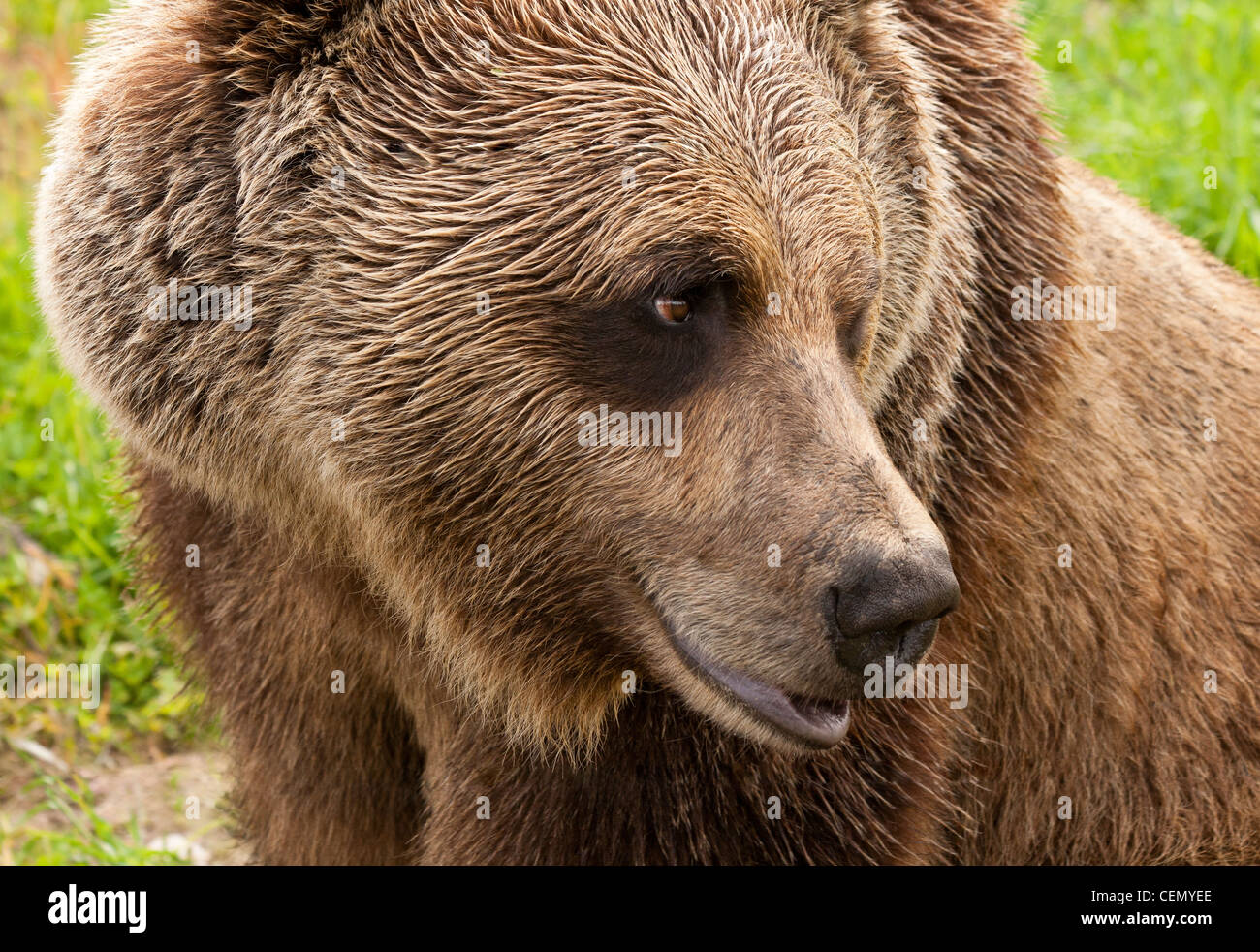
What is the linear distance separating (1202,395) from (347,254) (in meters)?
2.77

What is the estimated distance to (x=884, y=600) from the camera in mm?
3129

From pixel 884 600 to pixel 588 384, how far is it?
796mm

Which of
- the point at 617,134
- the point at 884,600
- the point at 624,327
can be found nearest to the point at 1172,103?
the point at 617,134

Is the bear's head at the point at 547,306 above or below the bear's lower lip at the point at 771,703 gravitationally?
above

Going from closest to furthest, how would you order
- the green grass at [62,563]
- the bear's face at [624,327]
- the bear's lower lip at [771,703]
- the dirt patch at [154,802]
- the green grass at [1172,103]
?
the bear's face at [624,327], the bear's lower lip at [771,703], the dirt patch at [154,802], the green grass at [62,563], the green grass at [1172,103]

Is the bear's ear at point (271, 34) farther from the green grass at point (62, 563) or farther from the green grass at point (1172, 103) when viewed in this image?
the green grass at point (1172, 103)

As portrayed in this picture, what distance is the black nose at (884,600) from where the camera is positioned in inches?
123

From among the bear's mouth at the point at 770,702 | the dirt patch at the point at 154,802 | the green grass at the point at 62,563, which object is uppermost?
the bear's mouth at the point at 770,702

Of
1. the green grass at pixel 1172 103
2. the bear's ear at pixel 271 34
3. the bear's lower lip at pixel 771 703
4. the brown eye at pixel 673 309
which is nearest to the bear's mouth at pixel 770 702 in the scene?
the bear's lower lip at pixel 771 703

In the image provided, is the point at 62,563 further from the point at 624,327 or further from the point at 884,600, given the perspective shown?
the point at 884,600

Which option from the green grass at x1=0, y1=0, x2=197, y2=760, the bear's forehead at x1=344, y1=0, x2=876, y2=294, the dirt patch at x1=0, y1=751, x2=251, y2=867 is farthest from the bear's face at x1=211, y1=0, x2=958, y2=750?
the dirt patch at x1=0, y1=751, x2=251, y2=867

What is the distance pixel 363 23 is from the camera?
3.50 meters

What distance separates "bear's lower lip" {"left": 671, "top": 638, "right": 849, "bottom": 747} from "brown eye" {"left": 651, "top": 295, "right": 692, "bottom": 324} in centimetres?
73
